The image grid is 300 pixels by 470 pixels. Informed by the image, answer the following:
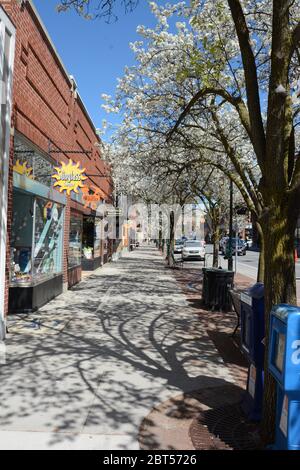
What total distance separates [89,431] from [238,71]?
35.6ft

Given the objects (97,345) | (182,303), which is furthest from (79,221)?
(97,345)

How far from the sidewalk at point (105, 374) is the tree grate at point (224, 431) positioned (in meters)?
0.14

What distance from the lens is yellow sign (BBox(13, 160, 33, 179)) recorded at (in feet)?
28.1

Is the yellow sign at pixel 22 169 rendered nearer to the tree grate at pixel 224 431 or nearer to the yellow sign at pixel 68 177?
the yellow sign at pixel 68 177

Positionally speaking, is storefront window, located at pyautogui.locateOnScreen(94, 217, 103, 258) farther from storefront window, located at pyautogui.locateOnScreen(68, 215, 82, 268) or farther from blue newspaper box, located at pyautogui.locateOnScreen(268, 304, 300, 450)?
blue newspaper box, located at pyautogui.locateOnScreen(268, 304, 300, 450)

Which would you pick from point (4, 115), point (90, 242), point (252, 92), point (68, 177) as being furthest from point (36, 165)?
point (90, 242)

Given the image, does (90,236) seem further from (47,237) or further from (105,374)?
(105,374)

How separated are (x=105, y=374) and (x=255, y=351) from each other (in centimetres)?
222

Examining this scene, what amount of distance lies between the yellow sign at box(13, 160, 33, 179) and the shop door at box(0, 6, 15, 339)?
41.8 inches

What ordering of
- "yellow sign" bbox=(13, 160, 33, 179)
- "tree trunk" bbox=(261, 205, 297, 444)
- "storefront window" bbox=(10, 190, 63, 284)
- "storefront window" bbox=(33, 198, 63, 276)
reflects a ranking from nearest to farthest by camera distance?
"tree trunk" bbox=(261, 205, 297, 444) < "yellow sign" bbox=(13, 160, 33, 179) < "storefront window" bbox=(10, 190, 63, 284) < "storefront window" bbox=(33, 198, 63, 276)

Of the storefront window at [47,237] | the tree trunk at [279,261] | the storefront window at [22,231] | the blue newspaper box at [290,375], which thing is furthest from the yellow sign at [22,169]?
the blue newspaper box at [290,375]

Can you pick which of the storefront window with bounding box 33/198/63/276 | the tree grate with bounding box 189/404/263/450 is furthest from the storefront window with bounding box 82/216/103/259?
the tree grate with bounding box 189/404/263/450

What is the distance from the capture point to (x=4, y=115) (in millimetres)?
7422

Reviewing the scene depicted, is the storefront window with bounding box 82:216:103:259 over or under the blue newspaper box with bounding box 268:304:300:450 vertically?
over
